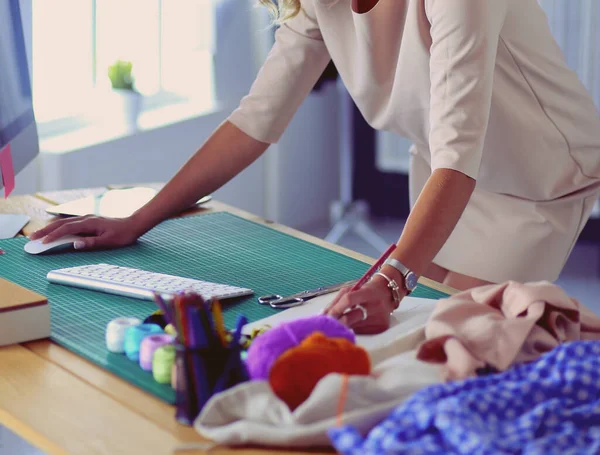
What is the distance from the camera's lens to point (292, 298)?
4.36 feet

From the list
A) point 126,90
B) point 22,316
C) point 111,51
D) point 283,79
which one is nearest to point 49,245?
point 22,316

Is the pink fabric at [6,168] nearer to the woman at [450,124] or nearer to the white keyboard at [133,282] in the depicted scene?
the woman at [450,124]

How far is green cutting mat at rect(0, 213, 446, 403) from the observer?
120 centimetres

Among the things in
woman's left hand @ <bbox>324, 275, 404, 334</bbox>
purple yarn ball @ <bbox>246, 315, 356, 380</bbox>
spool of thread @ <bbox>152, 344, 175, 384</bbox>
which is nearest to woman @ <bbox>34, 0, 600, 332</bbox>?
woman's left hand @ <bbox>324, 275, 404, 334</bbox>

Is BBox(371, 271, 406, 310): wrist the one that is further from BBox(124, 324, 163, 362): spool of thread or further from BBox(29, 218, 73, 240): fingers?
BBox(29, 218, 73, 240): fingers

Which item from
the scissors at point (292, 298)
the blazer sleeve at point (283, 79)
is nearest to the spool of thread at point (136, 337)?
the scissors at point (292, 298)

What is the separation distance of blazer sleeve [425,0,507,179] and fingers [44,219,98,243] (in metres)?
0.66

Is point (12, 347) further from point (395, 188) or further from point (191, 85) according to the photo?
point (395, 188)

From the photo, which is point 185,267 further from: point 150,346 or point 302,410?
point 302,410

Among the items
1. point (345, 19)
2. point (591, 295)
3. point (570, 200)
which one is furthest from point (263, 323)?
point (591, 295)

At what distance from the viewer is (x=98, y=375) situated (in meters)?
1.07

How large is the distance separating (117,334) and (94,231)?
0.58 metres

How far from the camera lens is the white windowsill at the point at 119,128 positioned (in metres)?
3.32

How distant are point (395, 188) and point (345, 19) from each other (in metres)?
2.97
